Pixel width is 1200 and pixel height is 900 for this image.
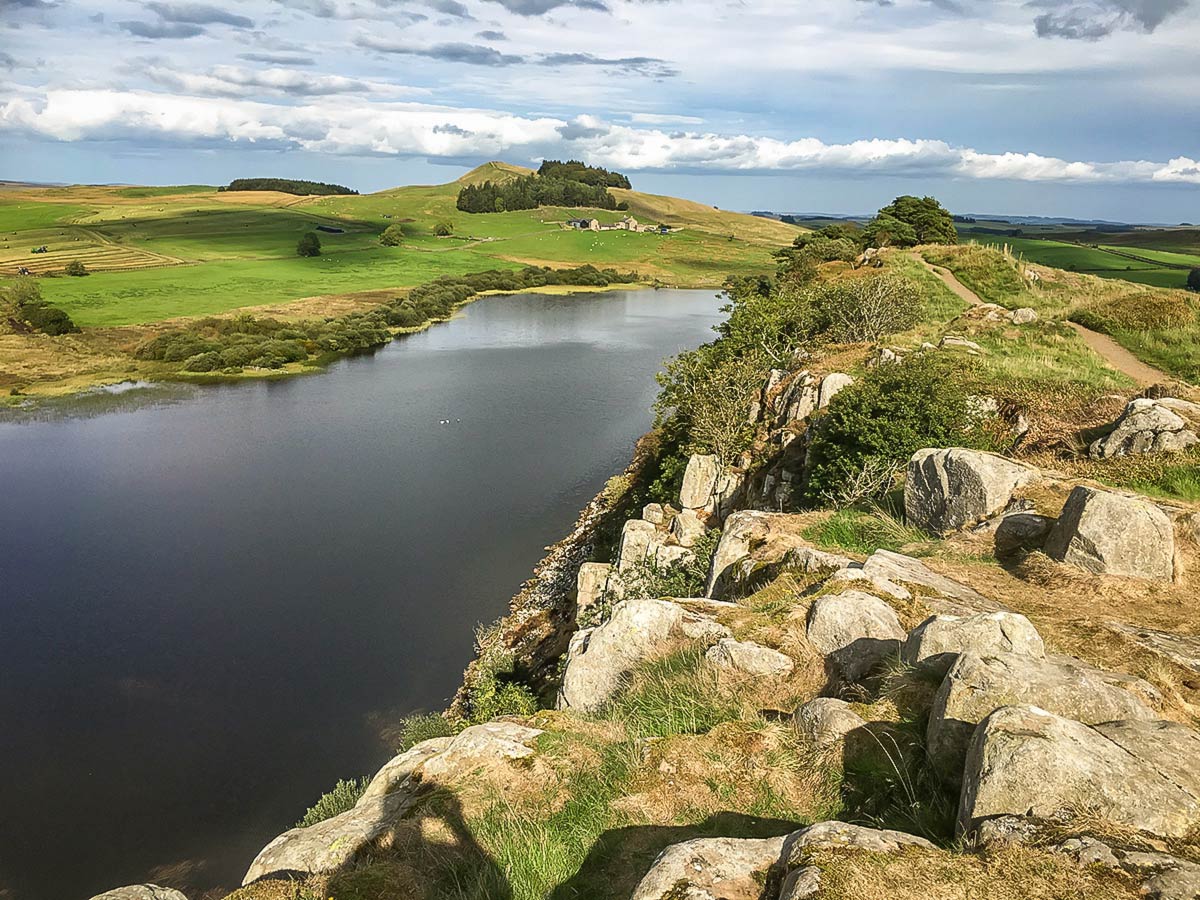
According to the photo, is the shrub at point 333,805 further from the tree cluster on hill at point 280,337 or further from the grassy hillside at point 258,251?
the grassy hillside at point 258,251

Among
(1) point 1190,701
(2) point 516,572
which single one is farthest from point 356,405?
(1) point 1190,701

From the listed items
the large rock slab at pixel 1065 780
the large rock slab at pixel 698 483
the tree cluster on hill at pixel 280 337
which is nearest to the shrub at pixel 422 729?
the large rock slab at pixel 698 483

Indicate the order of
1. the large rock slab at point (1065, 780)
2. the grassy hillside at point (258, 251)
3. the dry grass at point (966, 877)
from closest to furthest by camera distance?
the dry grass at point (966, 877), the large rock slab at point (1065, 780), the grassy hillside at point (258, 251)

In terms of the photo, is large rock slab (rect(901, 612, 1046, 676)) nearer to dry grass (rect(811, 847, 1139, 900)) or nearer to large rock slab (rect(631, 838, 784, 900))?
dry grass (rect(811, 847, 1139, 900))

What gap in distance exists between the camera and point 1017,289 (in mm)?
38469

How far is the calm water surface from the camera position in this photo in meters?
21.4

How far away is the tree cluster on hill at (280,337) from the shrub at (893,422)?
67.8 meters

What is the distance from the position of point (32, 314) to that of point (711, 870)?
102 meters

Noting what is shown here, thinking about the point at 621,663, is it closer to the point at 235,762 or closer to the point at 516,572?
the point at 235,762

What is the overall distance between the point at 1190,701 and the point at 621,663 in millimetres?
7047

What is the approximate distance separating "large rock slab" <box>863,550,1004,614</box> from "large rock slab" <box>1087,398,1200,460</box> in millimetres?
7095

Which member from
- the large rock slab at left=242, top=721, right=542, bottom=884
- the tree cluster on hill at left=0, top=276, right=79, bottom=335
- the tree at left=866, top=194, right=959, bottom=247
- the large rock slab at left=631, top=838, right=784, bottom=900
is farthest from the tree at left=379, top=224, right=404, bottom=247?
the large rock slab at left=631, top=838, right=784, bottom=900

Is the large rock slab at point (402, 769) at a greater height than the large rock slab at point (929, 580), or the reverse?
the large rock slab at point (929, 580)

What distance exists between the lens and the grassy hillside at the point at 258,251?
102 metres
